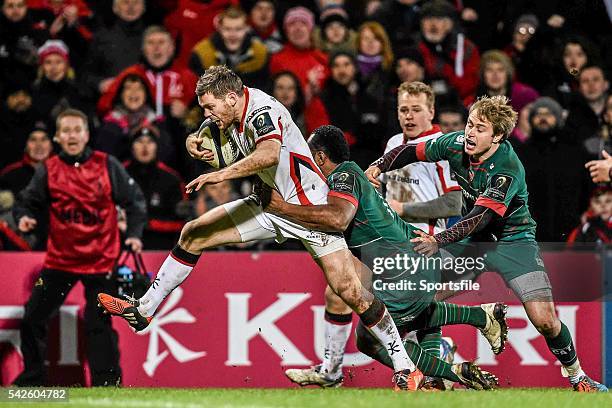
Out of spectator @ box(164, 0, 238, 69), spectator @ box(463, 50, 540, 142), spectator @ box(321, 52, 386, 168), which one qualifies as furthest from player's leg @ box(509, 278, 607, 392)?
spectator @ box(164, 0, 238, 69)

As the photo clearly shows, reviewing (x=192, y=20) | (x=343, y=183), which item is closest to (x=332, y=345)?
(x=343, y=183)

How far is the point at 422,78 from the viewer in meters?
13.8

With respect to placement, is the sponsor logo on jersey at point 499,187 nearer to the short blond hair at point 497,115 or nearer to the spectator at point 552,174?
the short blond hair at point 497,115

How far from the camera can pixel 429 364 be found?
9594 mm

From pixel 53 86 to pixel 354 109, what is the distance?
Answer: 10.3 ft

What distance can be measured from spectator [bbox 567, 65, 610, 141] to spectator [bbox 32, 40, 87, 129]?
16.7 feet

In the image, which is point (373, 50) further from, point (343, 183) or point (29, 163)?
point (343, 183)

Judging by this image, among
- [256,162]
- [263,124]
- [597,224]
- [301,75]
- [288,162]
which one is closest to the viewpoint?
[256,162]

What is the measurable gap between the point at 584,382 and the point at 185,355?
3.51 meters

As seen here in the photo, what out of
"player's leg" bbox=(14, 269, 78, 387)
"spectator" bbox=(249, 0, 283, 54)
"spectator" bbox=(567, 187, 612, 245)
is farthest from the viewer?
"spectator" bbox=(249, 0, 283, 54)

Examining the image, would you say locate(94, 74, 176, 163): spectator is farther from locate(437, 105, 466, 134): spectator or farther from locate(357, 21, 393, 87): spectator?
locate(437, 105, 466, 134): spectator

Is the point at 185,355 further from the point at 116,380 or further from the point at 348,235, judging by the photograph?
the point at 348,235

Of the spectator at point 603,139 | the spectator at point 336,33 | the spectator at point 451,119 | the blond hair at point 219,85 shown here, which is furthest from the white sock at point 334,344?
the spectator at point 336,33

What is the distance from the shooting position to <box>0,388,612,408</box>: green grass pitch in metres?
8.06
